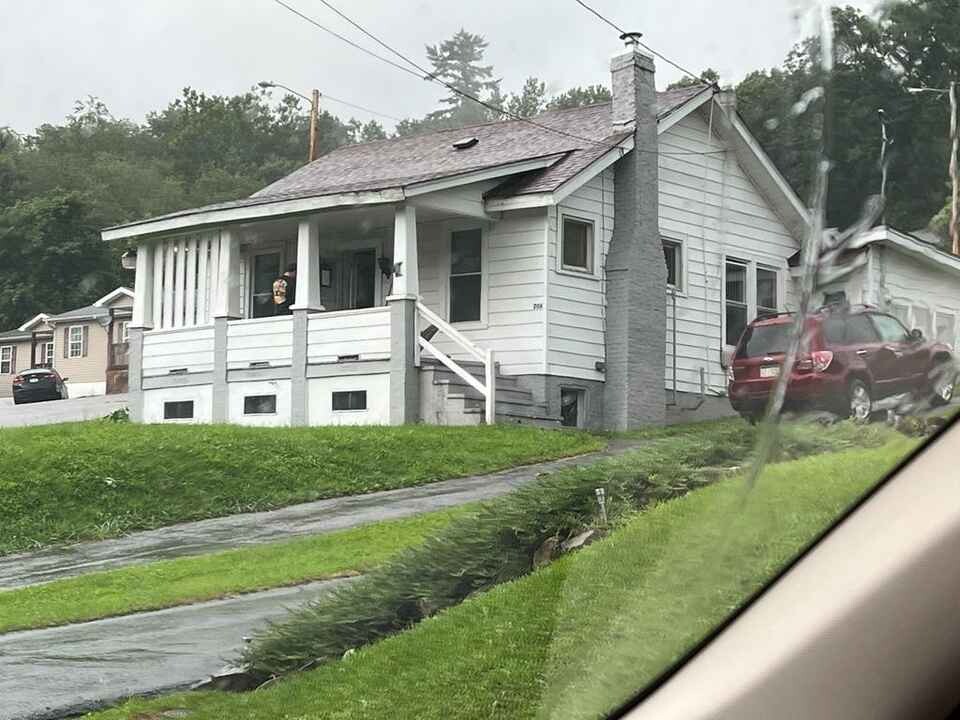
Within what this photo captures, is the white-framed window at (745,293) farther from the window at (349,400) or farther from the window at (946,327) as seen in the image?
the window at (349,400)

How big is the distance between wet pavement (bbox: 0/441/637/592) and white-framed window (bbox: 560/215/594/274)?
27 centimetres

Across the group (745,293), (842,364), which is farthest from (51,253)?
(842,364)

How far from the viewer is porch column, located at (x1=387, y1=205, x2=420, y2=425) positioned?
168 cm

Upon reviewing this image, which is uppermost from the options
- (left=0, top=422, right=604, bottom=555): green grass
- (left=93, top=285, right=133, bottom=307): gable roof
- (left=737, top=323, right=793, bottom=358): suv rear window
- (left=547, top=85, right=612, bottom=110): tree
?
(left=547, top=85, right=612, bottom=110): tree

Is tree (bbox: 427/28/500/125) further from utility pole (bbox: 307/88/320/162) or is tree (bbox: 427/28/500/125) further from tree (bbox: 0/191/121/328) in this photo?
tree (bbox: 0/191/121/328)

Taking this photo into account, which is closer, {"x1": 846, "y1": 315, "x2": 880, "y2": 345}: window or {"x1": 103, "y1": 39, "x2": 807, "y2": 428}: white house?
{"x1": 846, "y1": 315, "x2": 880, "y2": 345}: window

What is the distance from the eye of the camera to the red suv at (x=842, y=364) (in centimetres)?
137

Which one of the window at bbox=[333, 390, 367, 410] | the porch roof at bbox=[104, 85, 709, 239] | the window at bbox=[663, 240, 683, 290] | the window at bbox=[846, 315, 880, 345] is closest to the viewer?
the window at bbox=[846, 315, 880, 345]

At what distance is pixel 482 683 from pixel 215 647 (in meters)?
0.38

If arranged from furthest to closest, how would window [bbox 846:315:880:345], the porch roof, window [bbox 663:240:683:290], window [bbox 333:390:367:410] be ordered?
window [bbox 333:390:367:410]
the porch roof
window [bbox 663:240:683:290]
window [bbox 846:315:880:345]

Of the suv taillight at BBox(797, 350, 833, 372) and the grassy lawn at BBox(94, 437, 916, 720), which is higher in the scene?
the suv taillight at BBox(797, 350, 833, 372)

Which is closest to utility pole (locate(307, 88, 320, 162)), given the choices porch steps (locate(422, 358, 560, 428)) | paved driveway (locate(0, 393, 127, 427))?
porch steps (locate(422, 358, 560, 428))

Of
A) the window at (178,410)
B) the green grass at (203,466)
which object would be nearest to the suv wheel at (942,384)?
the green grass at (203,466)

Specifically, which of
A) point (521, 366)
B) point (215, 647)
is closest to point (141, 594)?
point (215, 647)
